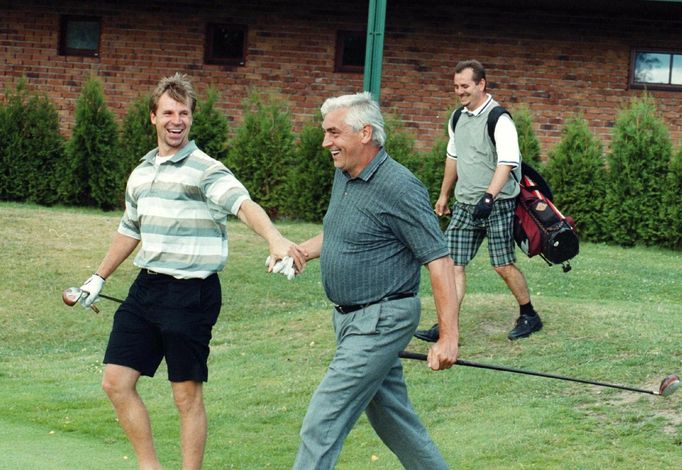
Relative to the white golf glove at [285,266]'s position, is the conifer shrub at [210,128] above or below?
above

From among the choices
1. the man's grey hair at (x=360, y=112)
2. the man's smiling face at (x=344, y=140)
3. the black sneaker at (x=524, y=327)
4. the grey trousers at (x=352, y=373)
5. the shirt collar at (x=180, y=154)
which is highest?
the man's grey hair at (x=360, y=112)

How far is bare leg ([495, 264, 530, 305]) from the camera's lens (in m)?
9.09

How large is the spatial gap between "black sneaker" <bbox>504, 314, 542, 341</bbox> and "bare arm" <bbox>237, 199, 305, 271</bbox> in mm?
4043

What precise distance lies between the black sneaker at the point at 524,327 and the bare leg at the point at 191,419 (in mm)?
3815

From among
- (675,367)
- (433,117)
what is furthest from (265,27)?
(675,367)

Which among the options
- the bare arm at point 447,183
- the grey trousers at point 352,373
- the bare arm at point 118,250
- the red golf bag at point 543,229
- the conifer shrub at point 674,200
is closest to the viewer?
the grey trousers at point 352,373

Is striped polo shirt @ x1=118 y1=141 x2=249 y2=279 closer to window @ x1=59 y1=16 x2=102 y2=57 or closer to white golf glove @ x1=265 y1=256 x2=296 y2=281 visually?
white golf glove @ x1=265 y1=256 x2=296 y2=281

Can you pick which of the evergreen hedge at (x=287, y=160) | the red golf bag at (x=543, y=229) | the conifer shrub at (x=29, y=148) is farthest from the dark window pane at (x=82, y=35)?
the red golf bag at (x=543, y=229)

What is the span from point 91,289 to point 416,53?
12.5 metres

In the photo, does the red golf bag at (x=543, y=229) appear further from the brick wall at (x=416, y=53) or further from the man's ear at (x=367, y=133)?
the brick wall at (x=416, y=53)

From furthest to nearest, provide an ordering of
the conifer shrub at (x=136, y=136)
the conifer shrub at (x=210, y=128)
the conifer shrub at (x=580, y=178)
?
1. the conifer shrub at (x=136, y=136)
2. the conifer shrub at (x=210, y=128)
3. the conifer shrub at (x=580, y=178)

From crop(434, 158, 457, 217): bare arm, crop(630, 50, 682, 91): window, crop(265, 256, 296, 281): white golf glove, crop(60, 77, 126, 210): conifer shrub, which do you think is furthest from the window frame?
crop(265, 256, 296, 281): white golf glove

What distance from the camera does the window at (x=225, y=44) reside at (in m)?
18.7

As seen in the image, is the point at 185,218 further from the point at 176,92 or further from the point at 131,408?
the point at 131,408
